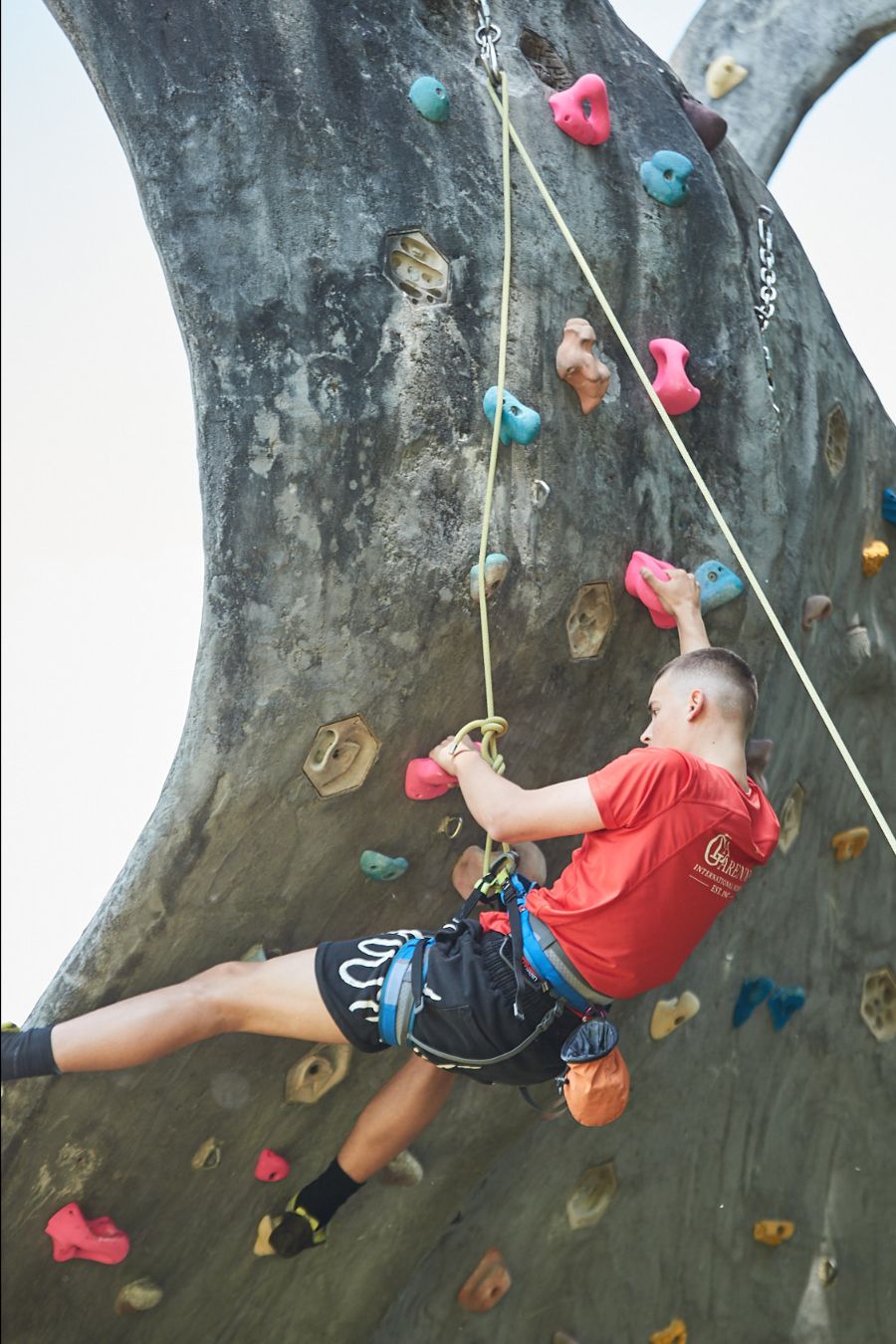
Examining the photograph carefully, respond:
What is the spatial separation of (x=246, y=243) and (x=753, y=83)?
232 centimetres

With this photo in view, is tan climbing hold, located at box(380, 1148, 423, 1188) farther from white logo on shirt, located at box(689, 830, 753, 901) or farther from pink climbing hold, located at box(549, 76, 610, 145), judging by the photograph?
pink climbing hold, located at box(549, 76, 610, 145)

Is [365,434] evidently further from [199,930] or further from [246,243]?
[199,930]

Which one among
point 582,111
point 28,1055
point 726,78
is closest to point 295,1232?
point 28,1055

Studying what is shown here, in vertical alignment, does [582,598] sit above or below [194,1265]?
above

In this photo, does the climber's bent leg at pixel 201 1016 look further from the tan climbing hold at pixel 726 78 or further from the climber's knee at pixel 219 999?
the tan climbing hold at pixel 726 78

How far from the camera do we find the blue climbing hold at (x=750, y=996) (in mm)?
3506

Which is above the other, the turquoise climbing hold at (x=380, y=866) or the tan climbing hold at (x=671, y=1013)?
the turquoise climbing hold at (x=380, y=866)

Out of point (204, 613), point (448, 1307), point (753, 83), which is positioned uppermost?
point (753, 83)

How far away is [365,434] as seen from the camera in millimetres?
2697

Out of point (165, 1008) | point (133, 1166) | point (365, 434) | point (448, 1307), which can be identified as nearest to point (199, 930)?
point (165, 1008)

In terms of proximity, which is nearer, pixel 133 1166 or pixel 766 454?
pixel 133 1166

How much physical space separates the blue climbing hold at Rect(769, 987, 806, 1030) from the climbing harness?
44.9 inches

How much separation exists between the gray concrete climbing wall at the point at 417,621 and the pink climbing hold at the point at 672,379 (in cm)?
5

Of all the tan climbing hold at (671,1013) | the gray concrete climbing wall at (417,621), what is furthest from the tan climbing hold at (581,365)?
the tan climbing hold at (671,1013)
